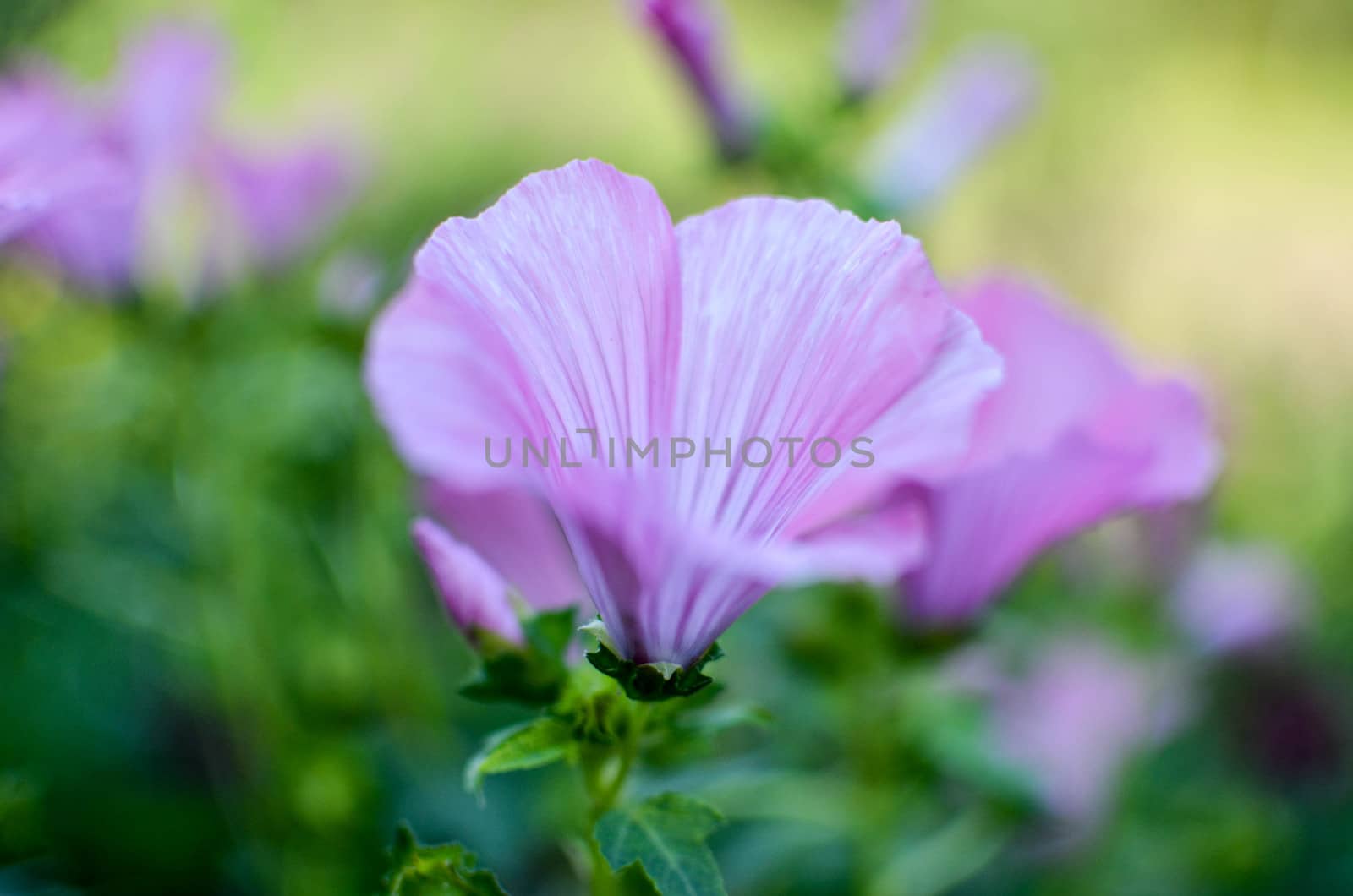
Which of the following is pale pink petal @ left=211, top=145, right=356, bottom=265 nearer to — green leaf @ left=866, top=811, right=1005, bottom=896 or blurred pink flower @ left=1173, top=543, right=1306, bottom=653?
green leaf @ left=866, top=811, right=1005, bottom=896

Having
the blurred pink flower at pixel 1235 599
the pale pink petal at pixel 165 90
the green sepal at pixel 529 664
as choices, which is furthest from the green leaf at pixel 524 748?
the blurred pink flower at pixel 1235 599

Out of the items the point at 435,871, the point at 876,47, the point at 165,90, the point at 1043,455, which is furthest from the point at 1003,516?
the point at 165,90

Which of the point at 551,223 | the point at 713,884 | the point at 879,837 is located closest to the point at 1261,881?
the point at 879,837

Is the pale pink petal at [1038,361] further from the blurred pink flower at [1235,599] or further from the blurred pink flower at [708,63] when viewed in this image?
the blurred pink flower at [1235,599]

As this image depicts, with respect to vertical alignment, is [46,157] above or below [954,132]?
below

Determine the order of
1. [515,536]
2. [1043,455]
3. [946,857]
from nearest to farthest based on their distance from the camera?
[1043,455], [515,536], [946,857]

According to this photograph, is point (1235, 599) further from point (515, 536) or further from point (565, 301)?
point (565, 301)

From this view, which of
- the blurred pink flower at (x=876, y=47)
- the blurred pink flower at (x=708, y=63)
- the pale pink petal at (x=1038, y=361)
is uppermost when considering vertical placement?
the blurred pink flower at (x=876, y=47)
